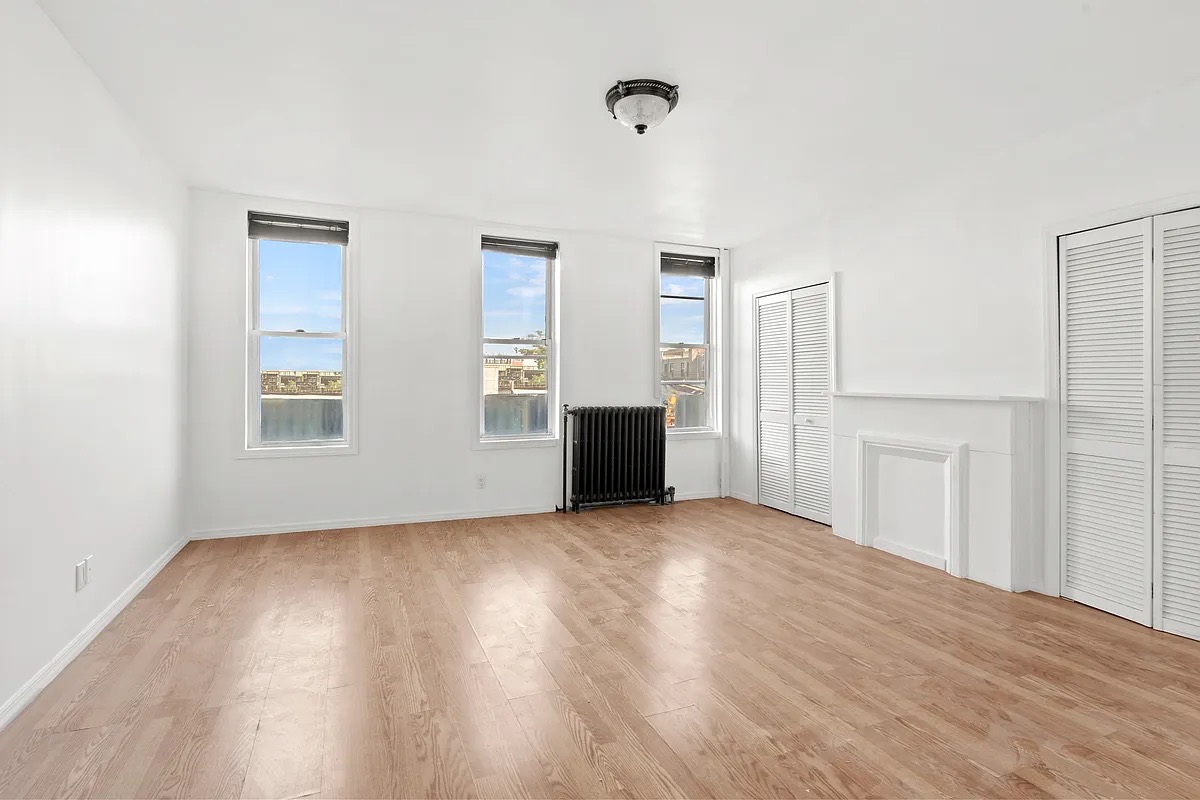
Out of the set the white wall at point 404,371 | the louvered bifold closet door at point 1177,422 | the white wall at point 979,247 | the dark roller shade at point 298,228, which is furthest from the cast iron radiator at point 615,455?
the louvered bifold closet door at point 1177,422

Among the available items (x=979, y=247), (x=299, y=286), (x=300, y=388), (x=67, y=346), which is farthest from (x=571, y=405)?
(x=67, y=346)

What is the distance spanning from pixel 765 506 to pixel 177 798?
16.4 ft

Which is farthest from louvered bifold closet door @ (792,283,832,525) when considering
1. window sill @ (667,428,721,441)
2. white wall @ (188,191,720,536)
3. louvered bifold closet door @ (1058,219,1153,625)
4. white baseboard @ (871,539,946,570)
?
louvered bifold closet door @ (1058,219,1153,625)

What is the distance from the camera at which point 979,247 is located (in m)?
3.78

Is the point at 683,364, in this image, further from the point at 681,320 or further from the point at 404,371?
the point at 404,371

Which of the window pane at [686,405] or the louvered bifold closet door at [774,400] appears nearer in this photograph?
the louvered bifold closet door at [774,400]

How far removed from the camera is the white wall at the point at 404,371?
452 cm

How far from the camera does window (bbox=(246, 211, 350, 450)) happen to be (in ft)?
15.5

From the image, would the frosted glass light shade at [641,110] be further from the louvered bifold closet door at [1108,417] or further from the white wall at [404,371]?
the white wall at [404,371]

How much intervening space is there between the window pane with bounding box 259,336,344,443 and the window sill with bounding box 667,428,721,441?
3102 millimetres

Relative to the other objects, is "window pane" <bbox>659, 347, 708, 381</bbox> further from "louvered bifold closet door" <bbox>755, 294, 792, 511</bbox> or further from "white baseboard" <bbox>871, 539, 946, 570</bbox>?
"white baseboard" <bbox>871, 539, 946, 570</bbox>

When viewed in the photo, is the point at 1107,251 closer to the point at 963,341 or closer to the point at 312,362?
the point at 963,341

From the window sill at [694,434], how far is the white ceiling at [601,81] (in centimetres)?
262

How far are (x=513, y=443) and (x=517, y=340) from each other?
950 mm
